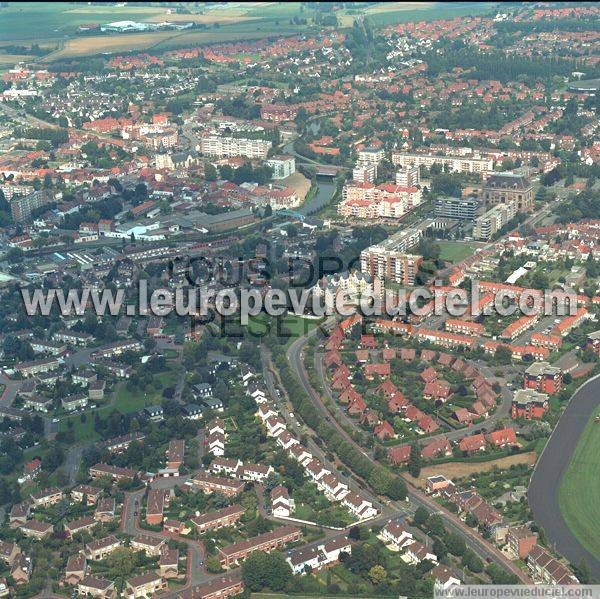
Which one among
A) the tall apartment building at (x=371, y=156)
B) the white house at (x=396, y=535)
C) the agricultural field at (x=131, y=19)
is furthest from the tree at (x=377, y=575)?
the agricultural field at (x=131, y=19)

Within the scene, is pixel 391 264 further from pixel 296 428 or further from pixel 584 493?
pixel 584 493

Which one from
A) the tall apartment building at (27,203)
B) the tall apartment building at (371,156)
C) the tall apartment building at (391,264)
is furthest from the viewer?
the tall apartment building at (371,156)

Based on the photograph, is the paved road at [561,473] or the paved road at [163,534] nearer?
the paved road at [163,534]

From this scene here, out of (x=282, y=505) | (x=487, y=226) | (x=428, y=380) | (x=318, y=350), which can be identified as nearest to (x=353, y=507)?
(x=282, y=505)

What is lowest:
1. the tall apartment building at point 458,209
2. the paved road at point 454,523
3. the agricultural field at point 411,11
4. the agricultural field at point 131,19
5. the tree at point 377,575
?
the agricultural field at point 411,11

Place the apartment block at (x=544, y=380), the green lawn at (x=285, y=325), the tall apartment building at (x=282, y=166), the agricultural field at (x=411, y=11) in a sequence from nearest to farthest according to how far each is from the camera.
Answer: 1. the apartment block at (x=544, y=380)
2. the green lawn at (x=285, y=325)
3. the tall apartment building at (x=282, y=166)
4. the agricultural field at (x=411, y=11)

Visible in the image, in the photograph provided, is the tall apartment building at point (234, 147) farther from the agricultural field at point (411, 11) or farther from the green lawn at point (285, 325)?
the agricultural field at point (411, 11)

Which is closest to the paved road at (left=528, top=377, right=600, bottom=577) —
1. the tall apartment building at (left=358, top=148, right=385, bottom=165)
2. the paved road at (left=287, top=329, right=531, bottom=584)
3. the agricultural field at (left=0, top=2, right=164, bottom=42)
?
the paved road at (left=287, top=329, right=531, bottom=584)
